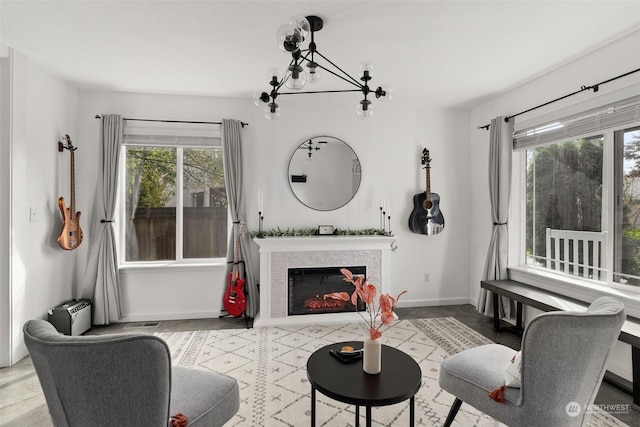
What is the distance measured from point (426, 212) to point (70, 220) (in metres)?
3.90

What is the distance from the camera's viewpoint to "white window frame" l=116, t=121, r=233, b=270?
12.5ft

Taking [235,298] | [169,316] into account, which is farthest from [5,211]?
[235,298]

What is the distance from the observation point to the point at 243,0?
2121 millimetres

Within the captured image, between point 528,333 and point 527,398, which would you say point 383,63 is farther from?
point 527,398

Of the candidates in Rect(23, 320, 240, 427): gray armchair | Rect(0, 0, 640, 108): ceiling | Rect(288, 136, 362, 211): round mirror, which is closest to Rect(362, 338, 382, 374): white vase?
Rect(23, 320, 240, 427): gray armchair

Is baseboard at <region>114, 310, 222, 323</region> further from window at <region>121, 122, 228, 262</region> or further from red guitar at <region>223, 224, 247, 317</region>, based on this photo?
window at <region>121, 122, 228, 262</region>

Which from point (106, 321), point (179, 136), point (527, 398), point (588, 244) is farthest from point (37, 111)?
point (588, 244)

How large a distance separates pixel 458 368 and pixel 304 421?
3.09 feet

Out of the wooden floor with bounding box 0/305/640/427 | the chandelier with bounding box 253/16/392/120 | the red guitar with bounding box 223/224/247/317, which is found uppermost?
the chandelier with bounding box 253/16/392/120

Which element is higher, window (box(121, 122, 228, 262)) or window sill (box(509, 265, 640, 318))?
window (box(121, 122, 228, 262))

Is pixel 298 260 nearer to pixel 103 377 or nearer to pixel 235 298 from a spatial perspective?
pixel 235 298

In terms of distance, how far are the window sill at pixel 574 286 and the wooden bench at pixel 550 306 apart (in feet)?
0.20

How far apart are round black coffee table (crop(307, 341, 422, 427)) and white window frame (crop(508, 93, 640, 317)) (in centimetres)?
199

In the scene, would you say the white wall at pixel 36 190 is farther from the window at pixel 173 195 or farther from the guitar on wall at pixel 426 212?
the guitar on wall at pixel 426 212
